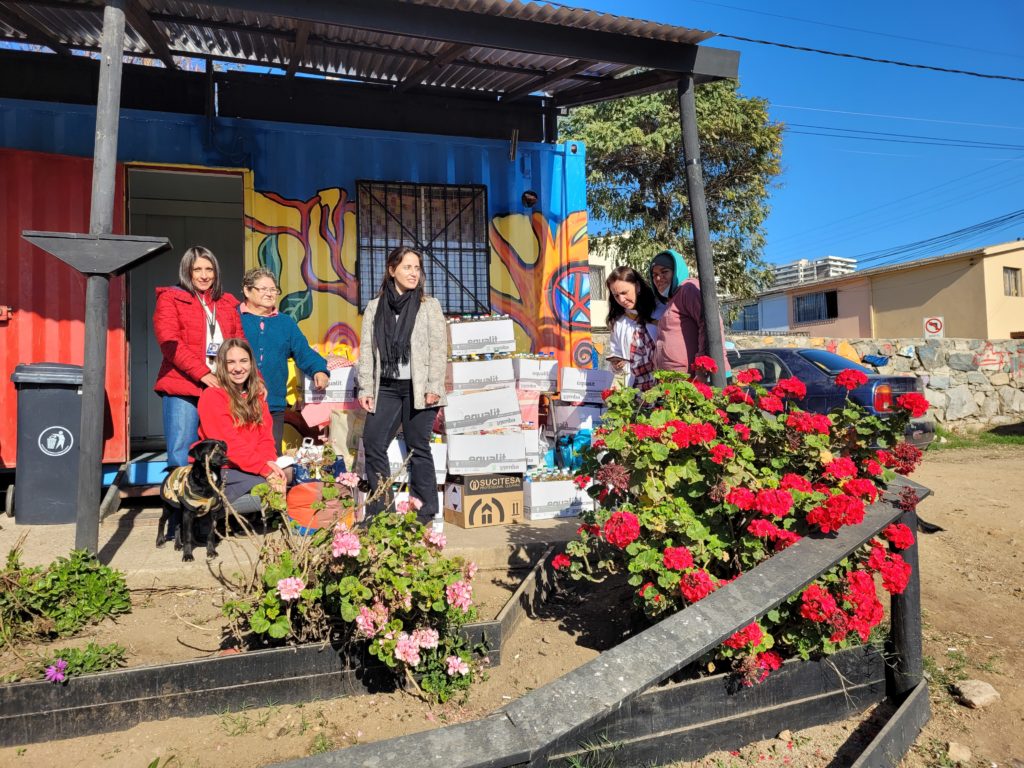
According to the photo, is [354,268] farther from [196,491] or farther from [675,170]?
[675,170]

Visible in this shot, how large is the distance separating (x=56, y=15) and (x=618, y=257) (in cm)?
1446

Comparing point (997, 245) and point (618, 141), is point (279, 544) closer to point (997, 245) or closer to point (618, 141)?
point (618, 141)

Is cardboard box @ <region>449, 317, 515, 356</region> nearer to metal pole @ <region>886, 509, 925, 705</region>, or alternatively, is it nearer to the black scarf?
the black scarf

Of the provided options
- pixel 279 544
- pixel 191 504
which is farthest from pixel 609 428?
pixel 191 504

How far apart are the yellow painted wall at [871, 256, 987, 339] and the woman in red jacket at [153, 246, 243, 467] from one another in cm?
2847

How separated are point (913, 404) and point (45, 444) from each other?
5.88m

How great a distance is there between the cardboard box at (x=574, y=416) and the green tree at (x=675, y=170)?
458 inches

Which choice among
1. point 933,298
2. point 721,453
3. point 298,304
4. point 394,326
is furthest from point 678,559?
point 933,298

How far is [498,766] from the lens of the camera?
51.1 inches

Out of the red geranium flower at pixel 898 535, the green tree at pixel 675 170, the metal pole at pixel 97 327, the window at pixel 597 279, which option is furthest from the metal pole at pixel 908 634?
the window at pixel 597 279

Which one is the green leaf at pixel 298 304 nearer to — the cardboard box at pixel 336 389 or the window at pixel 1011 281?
the cardboard box at pixel 336 389

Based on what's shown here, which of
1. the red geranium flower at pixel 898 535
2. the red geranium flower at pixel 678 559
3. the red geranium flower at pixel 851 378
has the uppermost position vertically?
the red geranium flower at pixel 851 378

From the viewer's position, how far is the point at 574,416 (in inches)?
256

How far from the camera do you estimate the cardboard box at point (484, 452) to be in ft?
18.0
